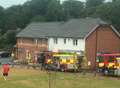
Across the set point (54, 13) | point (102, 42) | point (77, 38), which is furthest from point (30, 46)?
point (54, 13)

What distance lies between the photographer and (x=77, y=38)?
7275 centimetres

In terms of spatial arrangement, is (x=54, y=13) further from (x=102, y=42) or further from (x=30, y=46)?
(x=102, y=42)

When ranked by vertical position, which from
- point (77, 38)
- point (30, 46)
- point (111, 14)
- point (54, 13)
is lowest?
point (30, 46)

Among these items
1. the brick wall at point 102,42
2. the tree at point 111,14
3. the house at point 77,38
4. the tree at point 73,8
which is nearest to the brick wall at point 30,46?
the house at point 77,38

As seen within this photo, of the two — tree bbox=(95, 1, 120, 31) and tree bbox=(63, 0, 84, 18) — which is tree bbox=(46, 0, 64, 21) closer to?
tree bbox=(63, 0, 84, 18)

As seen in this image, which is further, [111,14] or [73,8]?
[73,8]

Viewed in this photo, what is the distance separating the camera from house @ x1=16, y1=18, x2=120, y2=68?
71.8 meters

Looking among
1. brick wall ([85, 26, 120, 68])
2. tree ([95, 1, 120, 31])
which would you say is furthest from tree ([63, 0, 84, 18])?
brick wall ([85, 26, 120, 68])

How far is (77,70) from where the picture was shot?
60312mm

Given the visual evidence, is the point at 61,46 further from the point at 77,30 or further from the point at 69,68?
the point at 69,68

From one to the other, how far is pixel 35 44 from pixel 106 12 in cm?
3248

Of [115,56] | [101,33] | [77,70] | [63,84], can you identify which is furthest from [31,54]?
[63,84]

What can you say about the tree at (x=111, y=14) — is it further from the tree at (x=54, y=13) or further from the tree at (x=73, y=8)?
the tree at (x=54, y=13)

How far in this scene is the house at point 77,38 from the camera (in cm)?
7175
